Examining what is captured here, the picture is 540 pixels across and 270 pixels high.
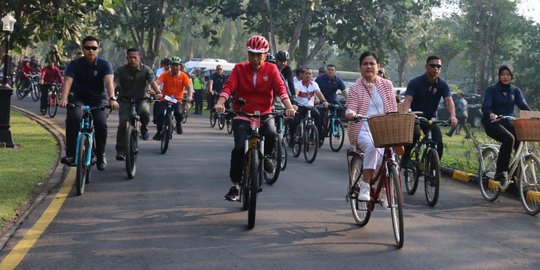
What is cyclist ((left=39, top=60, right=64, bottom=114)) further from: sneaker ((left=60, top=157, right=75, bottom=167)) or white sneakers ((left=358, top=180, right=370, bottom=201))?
white sneakers ((left=358, top=180, right=370, bottom=201))

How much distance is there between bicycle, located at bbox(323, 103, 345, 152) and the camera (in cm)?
1780

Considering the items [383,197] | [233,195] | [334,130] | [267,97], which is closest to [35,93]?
[334,130]

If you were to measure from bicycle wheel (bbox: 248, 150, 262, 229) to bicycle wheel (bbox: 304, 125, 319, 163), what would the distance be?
6.48m

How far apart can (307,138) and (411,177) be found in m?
4.55

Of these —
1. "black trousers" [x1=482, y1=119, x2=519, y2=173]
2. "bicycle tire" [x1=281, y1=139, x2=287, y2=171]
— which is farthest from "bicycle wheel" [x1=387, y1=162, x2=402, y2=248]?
"bicycle tire" [x1=281, y1=139, x2=287, y2=171]

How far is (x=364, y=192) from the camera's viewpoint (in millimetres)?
8109

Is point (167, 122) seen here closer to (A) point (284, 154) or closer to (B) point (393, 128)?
(A) point (284, 154)

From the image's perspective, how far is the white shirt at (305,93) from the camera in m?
16.5

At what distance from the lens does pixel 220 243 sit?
7.66m

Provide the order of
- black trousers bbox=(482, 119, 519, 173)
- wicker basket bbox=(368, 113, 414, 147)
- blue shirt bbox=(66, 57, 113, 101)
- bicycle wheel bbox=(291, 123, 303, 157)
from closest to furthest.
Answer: wicker basket bbox=(368, 113, 414, 147), black trousers bbox=(482, 119, 519, 173), blue shirt bbox=(66, 57, 113, 101), bicycle wheel bbox=(291, 123, 303, 157)

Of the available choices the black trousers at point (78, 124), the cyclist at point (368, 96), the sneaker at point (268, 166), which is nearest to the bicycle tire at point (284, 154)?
the black trousers at point (78, 124)

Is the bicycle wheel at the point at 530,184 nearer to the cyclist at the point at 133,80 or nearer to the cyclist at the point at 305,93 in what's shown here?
the cyclist at the point at 133,80

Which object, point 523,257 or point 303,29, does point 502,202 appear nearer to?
point 523,257

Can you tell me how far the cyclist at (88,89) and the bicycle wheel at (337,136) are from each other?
289 inches
